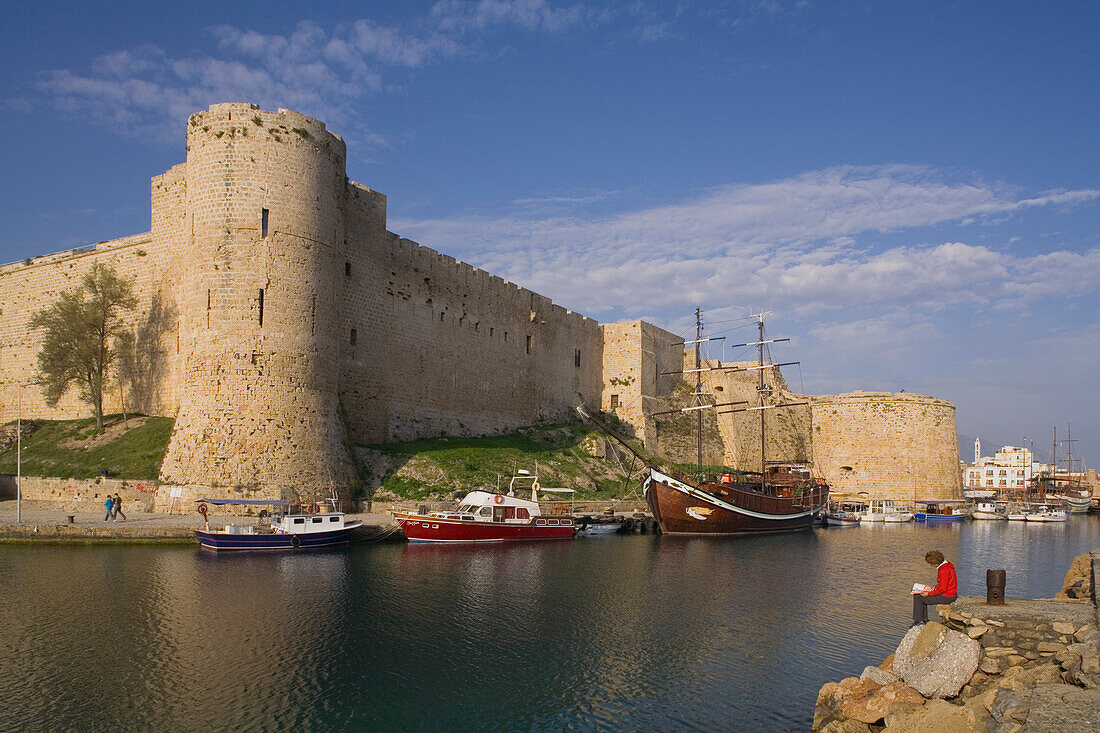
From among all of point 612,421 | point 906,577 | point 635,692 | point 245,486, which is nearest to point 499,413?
point 612,421

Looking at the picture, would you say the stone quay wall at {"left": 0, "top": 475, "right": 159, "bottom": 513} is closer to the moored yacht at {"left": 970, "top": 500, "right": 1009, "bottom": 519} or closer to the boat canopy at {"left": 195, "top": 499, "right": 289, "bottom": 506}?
the boat canopy at {"left": 195, "top": 499, "right": 289, "bottom": 506}

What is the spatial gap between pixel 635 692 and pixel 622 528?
17022 millimetres

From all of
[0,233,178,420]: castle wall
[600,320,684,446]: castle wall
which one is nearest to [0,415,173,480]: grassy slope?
[0,233,178,420]: castle wall

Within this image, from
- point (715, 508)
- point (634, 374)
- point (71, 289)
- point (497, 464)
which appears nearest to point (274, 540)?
point (497, 464)

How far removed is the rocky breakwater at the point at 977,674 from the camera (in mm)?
6148

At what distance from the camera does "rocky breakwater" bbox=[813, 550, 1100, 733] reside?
6.15 m

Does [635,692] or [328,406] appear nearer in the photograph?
[635,692]

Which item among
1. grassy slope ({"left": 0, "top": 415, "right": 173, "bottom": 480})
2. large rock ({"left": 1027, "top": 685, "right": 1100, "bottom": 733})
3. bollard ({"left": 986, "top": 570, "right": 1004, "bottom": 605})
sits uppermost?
grassy slope ({"left": 0, "top": 415, "right": 173, "bottom": 480})

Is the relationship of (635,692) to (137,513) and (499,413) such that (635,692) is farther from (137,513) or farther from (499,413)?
(499,413)

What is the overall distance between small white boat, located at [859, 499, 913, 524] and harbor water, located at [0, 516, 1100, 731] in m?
17.9

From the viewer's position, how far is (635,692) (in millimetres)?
9562

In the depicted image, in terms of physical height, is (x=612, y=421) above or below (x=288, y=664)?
above

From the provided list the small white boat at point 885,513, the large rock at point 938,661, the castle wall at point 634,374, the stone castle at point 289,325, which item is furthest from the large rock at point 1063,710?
the small white boat at point 885,513

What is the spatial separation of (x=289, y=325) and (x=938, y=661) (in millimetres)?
18152
